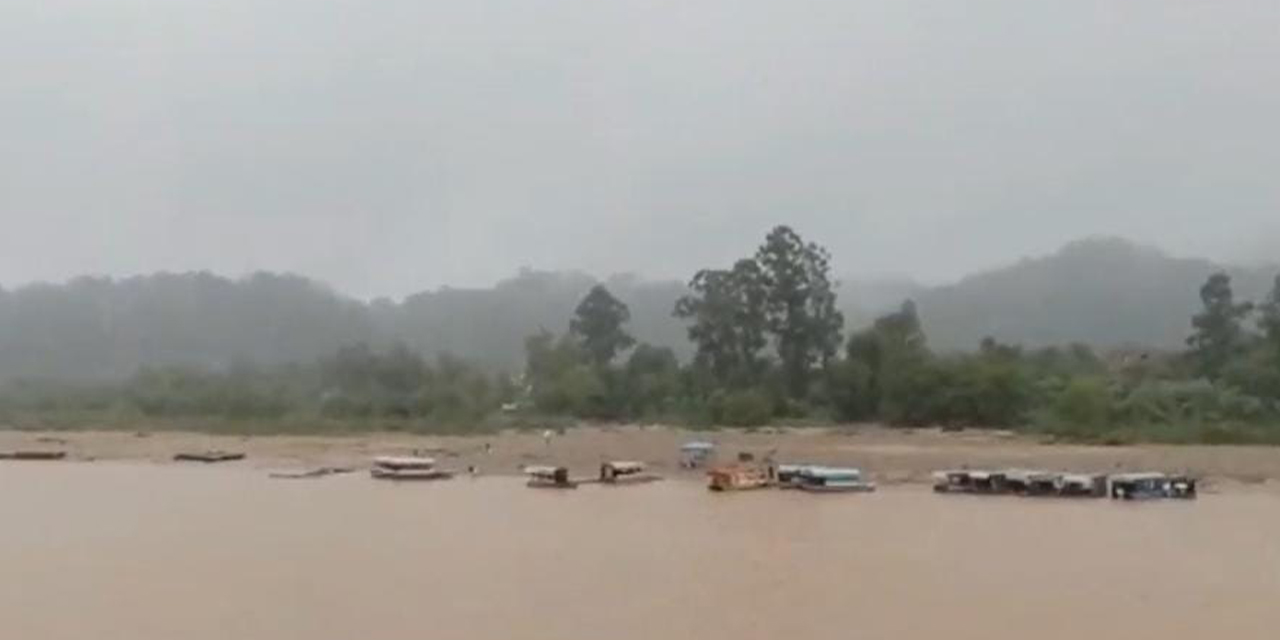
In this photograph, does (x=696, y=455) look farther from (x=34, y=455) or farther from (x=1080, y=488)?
(x=34, y=455)

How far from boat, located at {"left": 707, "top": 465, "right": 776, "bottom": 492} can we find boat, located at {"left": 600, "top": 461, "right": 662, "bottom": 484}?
165cm

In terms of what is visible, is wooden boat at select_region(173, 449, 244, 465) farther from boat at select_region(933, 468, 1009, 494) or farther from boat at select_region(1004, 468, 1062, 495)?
boat at select_region(1004, 468, 1062, 495)

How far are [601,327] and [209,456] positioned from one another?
67.3 feet

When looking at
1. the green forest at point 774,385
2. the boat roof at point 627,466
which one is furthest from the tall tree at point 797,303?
the boat roof at point 627,466

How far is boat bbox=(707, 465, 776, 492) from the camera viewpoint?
28.5 meters

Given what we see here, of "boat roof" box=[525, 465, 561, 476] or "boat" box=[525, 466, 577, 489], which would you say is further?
"boat roof" box=[525, 465, 561, 476]

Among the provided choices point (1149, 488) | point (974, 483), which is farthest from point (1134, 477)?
point (974, 483)

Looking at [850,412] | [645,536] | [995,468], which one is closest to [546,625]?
[645,536]

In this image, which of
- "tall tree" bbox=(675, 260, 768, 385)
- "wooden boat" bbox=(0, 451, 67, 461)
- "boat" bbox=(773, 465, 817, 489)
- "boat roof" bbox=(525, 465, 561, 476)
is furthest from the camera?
"tall tree" bbox=(675, 260, 768, 385)

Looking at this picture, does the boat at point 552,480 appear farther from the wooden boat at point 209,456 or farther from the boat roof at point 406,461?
the wooden boat at point 209,456

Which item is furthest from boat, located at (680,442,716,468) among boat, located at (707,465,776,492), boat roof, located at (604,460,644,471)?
boat, located at (707,465,776,492)

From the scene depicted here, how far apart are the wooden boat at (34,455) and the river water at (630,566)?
439 inches

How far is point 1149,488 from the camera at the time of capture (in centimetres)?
2686

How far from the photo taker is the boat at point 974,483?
28.0m
